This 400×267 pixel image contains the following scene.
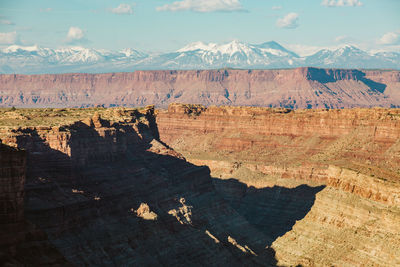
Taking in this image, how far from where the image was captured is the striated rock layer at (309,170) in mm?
65188

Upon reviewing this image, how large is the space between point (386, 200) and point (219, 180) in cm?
7596

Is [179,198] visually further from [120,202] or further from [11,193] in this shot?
[11,193]

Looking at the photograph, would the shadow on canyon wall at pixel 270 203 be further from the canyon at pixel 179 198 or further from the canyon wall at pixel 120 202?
the canyon wall at pixel 120 202

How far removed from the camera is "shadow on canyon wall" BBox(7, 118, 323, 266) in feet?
223

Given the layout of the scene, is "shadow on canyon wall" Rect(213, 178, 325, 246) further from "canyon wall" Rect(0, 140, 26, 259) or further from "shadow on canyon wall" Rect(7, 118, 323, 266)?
"canyon wall" Rect(0, 140, 26, 259)

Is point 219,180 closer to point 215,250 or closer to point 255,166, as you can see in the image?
point 255,166

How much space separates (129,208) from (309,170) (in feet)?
197

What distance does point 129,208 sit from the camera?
80.9 m

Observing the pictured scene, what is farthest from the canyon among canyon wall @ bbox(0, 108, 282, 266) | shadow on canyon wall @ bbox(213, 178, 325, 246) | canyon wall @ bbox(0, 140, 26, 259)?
shadow on canyon wall @ bbox(213, 178, 325, 246)

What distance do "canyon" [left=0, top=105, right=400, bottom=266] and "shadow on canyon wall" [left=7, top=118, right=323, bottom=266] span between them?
0.58 ft

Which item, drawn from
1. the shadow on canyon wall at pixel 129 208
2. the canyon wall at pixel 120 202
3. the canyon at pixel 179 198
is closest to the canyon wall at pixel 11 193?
the canyon at pixel 179 198

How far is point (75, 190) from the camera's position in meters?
74.6

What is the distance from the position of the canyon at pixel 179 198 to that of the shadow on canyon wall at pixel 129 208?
0.18 meters

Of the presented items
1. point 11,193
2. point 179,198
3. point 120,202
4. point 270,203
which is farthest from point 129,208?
point 11,193
